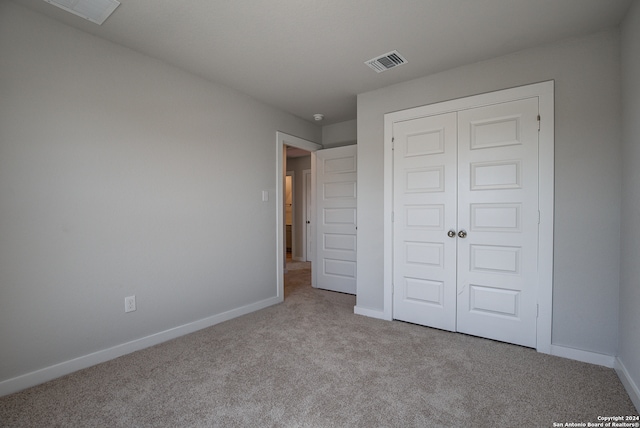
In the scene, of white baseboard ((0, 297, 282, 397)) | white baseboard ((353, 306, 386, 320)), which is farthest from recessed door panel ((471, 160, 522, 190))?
white baseboard ((0, 297, 282, 397))

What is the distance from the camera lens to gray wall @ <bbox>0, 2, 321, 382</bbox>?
193 cm

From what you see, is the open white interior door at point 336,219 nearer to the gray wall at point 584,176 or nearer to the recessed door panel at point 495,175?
the recessed door panel at point 495,175

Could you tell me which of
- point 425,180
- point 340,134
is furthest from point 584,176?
point 340,134

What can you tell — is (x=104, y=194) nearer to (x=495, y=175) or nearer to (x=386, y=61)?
(x=386, y=61)

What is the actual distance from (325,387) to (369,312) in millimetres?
1491

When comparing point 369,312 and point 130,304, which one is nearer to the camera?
point 130,304

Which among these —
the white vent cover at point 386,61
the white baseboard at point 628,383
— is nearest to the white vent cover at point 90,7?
the white vent cover at point 386,61

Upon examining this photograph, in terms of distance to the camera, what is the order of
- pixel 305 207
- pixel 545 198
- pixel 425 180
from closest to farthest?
1. pixel 545 198
2. pixel 425 180
3. pixel 305 207

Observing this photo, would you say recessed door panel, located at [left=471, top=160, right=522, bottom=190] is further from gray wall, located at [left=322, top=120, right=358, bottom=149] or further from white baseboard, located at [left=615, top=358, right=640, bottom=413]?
gray wall, located at [left=322, top=120, right=358, bottom=149]

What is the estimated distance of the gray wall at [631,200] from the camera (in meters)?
1.82

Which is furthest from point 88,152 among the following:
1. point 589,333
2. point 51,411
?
point 589,333

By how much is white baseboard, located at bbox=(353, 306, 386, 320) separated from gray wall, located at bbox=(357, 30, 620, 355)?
1503 millimetres

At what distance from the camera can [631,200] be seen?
1.93m

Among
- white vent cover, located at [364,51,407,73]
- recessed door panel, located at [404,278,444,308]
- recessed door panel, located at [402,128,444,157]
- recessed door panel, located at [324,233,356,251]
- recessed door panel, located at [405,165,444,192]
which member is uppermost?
white vent cover, located at [364,51,407,73]
